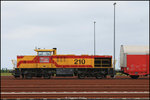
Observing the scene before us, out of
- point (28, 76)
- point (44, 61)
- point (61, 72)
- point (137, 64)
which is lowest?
point (28, 76)

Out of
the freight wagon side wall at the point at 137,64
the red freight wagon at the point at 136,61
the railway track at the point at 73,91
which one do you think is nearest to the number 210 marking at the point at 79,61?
the red freight wagon at the point at 136,61

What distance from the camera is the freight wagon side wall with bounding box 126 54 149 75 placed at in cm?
2848

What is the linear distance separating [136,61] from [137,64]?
0.38m

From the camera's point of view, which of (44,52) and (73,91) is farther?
(44,52)

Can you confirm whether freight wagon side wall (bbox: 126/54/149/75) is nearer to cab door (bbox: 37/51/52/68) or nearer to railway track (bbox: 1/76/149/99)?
cab door (bbox: 37/51/52/68)

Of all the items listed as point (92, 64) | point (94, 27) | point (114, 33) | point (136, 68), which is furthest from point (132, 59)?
point (94, 27)

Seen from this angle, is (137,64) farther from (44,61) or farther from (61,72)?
(44,61)

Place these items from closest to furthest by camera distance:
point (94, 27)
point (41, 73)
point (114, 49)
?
Result: 1. point (41, 73)
2. point (114, 49)
3. point (94, 27)

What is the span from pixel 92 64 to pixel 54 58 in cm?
460

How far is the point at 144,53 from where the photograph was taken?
2870 cm

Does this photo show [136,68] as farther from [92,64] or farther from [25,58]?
[25,58]

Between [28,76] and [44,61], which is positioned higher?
[44,61]

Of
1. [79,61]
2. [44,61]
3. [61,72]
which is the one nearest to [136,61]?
[79,61]

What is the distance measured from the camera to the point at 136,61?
2869 cm
